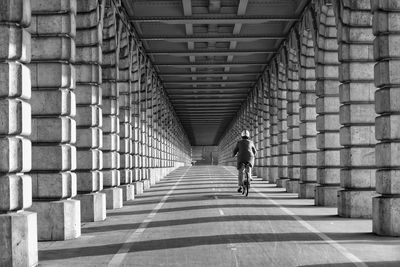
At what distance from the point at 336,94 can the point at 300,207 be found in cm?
406

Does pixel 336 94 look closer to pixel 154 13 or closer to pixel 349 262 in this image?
pixel 154 13

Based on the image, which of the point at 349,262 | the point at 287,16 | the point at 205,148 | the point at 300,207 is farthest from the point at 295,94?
the point at 205,148

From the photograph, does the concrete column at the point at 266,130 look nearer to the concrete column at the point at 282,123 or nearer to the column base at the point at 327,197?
the concrete column at the point at 282,123

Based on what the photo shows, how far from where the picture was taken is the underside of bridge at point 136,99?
9.41m

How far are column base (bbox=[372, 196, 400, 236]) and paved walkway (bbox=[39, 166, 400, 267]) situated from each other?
0.73 feet

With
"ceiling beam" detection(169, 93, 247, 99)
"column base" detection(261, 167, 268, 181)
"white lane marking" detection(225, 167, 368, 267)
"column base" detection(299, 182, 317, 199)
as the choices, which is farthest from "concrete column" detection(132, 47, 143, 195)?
"ceiling beam" detection(169, 93, 247, 99)

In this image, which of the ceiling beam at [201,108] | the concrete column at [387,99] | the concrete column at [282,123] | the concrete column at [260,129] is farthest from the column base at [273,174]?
the ceiling beam at [201,108]

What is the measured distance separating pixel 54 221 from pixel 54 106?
231 cm

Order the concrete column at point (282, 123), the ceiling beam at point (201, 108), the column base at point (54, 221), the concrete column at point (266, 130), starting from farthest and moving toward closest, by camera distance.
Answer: the ceiling beam at point (201, 108), the concrete column at point (266, 130), the concrete column at point (282, 123), the column base at point (54, 221)

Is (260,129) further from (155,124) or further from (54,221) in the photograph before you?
(54,221)

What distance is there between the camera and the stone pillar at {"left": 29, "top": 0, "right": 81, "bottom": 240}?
Result: 12.5 m

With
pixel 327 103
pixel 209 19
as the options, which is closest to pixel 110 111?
pixel 327 103

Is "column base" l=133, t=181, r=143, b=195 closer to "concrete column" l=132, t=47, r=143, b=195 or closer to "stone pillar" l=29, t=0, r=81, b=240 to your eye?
"concrete column" l=132, t=47, r=143, b=195

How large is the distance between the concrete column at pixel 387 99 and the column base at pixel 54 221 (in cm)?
594
